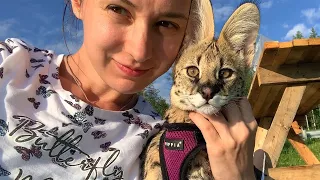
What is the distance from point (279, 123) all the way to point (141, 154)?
308cm

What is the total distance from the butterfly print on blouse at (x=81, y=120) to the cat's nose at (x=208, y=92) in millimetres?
542

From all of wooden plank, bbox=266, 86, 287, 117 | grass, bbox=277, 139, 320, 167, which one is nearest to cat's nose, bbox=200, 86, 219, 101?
wooden plank, bbox=266, 86, 287, 117

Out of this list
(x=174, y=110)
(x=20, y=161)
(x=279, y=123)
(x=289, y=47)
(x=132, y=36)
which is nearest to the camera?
(x=20, y=161)

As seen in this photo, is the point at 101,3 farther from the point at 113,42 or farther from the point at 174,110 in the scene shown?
the point at 174,110

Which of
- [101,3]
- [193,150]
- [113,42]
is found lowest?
[193,150]

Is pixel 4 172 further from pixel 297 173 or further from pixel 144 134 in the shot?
pixel 297 173

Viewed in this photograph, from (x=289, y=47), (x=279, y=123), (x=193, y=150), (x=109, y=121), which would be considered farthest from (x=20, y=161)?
(x=279, y=123)

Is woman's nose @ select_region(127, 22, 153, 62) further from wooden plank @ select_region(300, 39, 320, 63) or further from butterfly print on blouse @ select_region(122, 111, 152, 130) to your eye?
wooden plank @ select_region(300, 39, 320, 63)

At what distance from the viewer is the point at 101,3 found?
1.75 m

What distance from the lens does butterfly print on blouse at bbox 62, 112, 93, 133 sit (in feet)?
5.96

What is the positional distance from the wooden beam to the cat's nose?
2649 millimetres

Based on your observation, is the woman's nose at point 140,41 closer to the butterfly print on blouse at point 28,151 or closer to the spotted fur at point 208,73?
the spotted fur at point 208,73

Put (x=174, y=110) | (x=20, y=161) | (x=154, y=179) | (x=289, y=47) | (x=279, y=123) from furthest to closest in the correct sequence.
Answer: (x=279, y=123) → (x=289, y=47) → (x=174, y=110) → (x=154, y=179) → (x=20, y=161)

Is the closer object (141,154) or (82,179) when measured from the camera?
(82,179)
